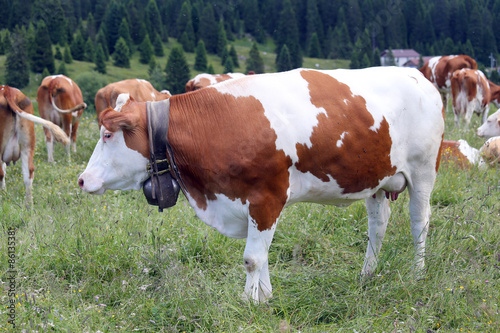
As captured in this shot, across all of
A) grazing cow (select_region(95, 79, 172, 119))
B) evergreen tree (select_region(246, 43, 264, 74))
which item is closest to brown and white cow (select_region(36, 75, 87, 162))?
grazing cow (select_region(95, 79, 172, 119))

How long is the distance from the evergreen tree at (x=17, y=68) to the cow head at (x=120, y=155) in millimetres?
49407

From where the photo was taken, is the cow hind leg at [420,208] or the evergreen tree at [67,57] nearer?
the cow hind leg at [420,208]

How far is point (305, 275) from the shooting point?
3881 mm

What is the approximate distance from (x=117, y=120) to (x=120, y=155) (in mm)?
253

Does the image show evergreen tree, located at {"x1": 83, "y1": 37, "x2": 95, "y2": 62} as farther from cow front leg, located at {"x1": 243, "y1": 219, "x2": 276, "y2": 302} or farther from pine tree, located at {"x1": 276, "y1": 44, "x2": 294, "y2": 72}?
cow front leg, located at {"x1": 243, "y1": 219, "x2": 276, "y2": 302}

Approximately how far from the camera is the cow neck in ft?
10.2

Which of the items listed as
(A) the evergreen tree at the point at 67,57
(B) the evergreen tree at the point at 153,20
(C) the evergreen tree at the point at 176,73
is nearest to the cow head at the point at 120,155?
(C) the evergreen tree at the point at 176,73

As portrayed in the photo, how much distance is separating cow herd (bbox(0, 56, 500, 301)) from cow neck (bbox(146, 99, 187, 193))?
13 mm

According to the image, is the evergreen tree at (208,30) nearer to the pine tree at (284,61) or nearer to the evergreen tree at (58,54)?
the pine tree at (284,61)

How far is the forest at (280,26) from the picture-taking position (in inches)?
2653

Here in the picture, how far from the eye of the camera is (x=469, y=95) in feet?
43.2

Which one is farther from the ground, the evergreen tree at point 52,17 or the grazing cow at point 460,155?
the grazing cow at point 460,155

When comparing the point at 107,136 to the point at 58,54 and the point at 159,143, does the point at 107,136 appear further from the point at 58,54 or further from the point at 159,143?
the point at 58,54

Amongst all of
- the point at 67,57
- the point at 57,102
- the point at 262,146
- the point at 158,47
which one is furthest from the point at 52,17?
the point at 262,146
